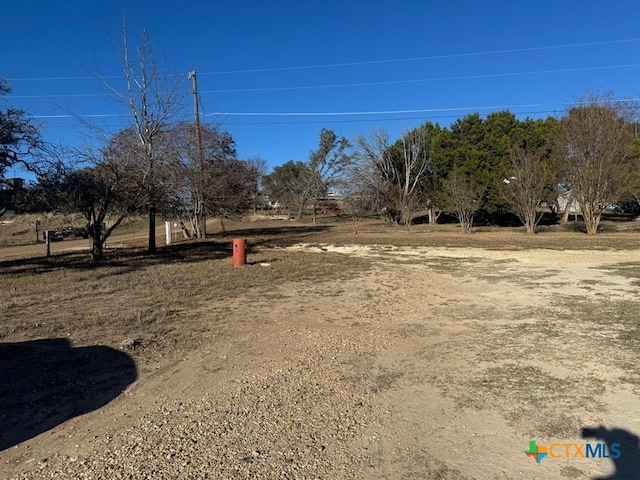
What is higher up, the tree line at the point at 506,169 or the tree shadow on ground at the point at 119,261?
the tree line at the point at 506,169

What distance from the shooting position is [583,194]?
81.0 feet

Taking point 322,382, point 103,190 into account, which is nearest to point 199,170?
point 103,190

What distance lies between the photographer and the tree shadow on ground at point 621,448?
2.60 metres

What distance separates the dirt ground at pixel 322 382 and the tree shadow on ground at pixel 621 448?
0.01m

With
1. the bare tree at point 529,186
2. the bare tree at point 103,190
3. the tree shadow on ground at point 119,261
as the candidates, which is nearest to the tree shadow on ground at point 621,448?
the tree shadow on ground at point 119,261

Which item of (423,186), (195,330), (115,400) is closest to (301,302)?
(195,330)

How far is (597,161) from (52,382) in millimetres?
26757

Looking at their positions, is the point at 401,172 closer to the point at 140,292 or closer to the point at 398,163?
the point at 398,163

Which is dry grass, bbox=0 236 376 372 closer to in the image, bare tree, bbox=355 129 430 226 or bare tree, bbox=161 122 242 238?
bare tree, bbox=161 122 242 238

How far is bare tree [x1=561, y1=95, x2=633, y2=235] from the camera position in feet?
78.5

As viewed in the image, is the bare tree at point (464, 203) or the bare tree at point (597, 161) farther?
the bare tree at point (464, 203)

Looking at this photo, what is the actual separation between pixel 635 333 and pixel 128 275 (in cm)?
1007

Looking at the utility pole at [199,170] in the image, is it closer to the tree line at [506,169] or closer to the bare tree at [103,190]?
the bare tree at [103,190]

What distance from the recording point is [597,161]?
79.0 ft
